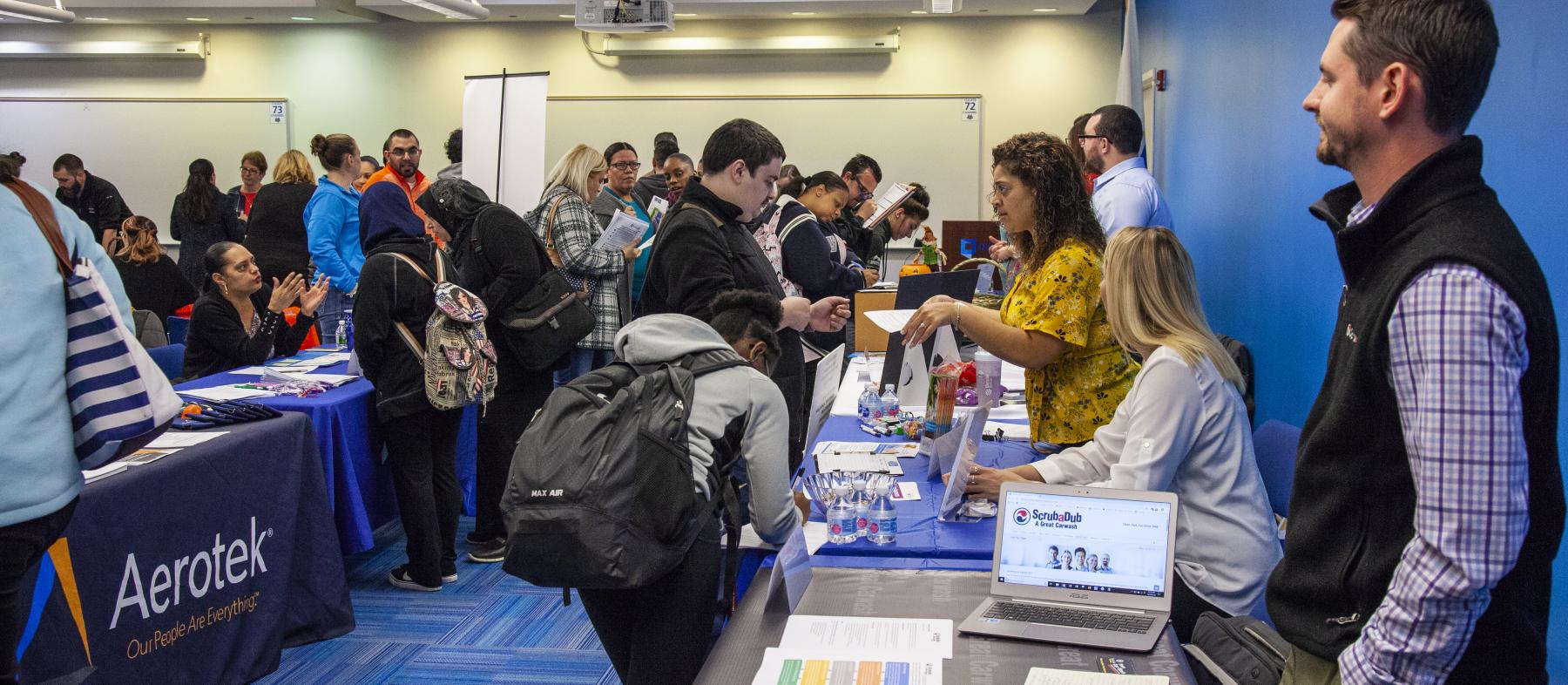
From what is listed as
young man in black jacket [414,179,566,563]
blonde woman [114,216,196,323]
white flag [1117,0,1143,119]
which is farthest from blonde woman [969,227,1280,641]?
blonde woman [114,216,196,323]

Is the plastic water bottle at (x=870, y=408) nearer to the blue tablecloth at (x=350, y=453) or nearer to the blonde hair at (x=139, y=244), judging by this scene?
the blue tablecloth at (x=350, y=453)

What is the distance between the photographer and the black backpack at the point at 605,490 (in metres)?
1.83

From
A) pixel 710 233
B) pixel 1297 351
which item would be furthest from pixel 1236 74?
pixel 710 233

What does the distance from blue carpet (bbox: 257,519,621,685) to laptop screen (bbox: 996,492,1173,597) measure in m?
1.68

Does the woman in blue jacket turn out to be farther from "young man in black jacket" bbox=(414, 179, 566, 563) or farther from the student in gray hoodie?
the student in gray hoodie

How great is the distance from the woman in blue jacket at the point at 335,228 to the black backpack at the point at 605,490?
154 inches

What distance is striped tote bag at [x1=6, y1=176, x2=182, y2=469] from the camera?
185 cm

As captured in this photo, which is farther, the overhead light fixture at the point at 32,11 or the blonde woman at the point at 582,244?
the overhead light fixture at the point at 32,11

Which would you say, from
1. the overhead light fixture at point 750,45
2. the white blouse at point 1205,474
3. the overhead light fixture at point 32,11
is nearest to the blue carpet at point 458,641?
the white blouse at point 1205,474

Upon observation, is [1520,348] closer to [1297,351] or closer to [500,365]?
[1297,351]

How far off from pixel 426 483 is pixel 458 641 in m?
0.58

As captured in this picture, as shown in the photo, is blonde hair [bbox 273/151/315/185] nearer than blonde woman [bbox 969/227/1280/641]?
No

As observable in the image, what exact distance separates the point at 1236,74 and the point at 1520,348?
157 inches

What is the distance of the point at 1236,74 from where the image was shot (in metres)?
4.60
